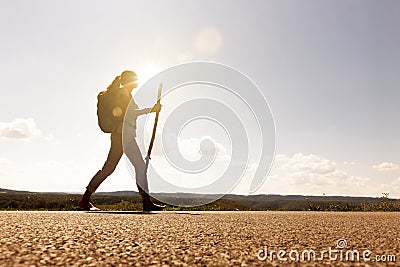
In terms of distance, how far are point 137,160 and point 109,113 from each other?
106 cm

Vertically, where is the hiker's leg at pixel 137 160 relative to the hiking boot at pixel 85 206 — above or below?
above

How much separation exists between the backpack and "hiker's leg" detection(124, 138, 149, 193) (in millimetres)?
484

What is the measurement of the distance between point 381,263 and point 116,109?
6079 millimetres

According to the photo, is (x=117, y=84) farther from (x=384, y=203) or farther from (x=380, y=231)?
(x=384, y=203)

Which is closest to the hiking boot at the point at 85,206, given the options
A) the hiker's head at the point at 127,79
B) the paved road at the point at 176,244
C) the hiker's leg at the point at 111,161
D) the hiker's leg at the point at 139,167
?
the hiker's leg at the point at 111,161

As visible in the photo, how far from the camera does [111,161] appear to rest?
798 centimetres

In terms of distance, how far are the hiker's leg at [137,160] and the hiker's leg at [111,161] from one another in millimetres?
175

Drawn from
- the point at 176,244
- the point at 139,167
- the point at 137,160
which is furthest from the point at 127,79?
the point at 176,244

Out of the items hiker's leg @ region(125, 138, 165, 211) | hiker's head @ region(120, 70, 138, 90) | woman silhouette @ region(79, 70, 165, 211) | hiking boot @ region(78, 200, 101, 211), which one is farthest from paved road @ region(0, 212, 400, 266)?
hiker's head @ region(120, 70, 138, 90)

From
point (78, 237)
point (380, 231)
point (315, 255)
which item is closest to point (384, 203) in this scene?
point (380, 231)

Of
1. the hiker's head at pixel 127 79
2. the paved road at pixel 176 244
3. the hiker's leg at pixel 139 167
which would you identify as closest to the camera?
the paved road at pixel 176 244

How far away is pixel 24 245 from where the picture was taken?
3.01 meters

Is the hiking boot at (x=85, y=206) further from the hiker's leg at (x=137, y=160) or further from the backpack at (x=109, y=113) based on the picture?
the backpack at (x=109, y=113)

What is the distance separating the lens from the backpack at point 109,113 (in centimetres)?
796
